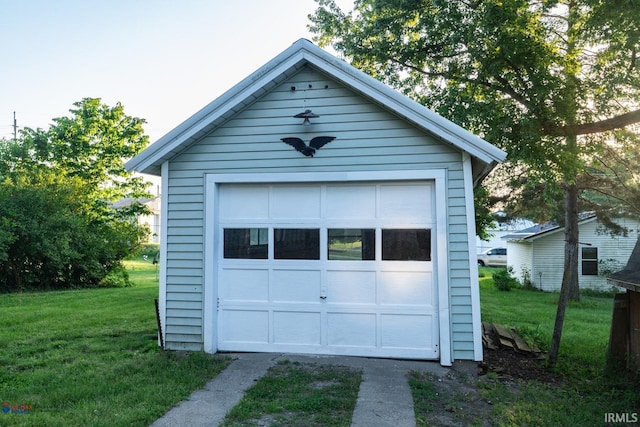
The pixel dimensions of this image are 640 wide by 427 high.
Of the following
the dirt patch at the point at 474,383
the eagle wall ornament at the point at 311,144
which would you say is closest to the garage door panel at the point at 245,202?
the eagle wall ornament at the point at 311,144

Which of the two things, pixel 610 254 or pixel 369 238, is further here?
pixel 610 254

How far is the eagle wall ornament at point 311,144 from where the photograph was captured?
6.20 metres

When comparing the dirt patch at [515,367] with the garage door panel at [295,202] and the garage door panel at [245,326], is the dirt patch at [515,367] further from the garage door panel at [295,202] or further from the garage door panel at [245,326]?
the garage door panel at [295,202]

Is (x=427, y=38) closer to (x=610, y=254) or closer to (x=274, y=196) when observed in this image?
(x=274, y=196)

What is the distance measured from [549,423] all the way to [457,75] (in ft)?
32.8

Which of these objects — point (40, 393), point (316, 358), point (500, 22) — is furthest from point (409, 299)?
point (500, 22)

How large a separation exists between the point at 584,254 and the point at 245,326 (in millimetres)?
19860

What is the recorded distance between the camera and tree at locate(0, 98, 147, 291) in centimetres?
1464

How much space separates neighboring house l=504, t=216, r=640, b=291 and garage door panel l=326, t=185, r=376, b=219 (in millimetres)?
17532

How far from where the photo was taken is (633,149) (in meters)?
12.5

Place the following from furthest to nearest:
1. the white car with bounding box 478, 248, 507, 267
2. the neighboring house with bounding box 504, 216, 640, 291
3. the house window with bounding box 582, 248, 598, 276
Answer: the white car with bounding box 478, 248, 507, 267 → the house window with bounding box 582, 248, 598, 276 → the neighboring house with bounding box 504, 216, 640, 291

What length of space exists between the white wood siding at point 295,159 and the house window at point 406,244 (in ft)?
1.13
